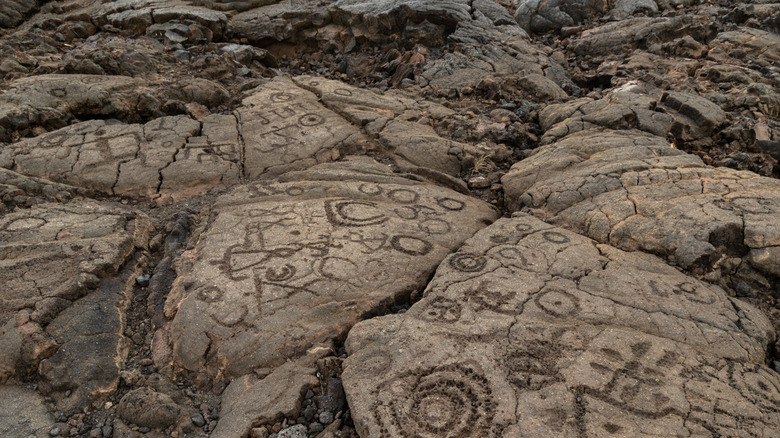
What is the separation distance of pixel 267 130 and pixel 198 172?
956 mm

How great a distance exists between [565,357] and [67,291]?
2.88m

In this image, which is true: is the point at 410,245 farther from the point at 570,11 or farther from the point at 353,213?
the point at 570,11

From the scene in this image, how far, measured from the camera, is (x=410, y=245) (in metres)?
3.45

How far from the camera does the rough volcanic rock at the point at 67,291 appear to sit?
2.58m

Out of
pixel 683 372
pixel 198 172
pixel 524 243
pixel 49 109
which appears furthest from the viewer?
pixel 49 109

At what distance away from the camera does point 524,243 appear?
3359 millimetres

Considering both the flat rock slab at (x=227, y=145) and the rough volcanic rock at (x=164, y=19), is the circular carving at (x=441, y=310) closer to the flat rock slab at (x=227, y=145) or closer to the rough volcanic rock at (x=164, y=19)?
the flat rock slab at (x=227, y=145)

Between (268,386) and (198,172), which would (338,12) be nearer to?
(198,172)

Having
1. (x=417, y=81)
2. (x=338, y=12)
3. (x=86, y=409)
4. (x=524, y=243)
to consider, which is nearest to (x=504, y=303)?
(x=524, y=243)

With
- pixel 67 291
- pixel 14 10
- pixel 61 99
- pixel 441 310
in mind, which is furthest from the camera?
pixel 14 10

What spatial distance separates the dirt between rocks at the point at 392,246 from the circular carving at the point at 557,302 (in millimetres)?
11

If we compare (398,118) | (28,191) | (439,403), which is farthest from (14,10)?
(439,403)

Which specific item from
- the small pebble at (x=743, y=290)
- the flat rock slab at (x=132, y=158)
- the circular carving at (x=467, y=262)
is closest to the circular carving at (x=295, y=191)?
the flat rock slab at (x=132, y=158)

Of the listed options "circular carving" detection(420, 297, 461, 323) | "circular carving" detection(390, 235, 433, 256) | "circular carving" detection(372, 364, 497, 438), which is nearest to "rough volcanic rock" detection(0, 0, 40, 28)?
"circular carving" detection(390, 235, 433, 256)
